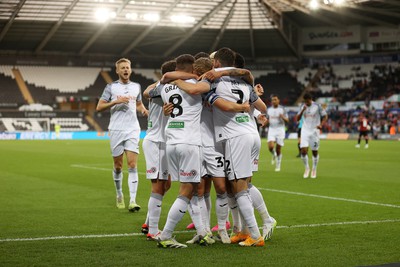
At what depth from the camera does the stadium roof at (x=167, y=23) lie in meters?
56.9

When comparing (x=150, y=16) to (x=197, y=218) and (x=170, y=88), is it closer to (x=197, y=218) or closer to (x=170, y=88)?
(x=170, y=88)

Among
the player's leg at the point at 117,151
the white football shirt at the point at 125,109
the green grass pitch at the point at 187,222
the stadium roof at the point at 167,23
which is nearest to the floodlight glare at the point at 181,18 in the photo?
the stadium roof at the point at 167,23

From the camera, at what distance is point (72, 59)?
70188 mm

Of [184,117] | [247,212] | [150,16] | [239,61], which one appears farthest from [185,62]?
[150,16]

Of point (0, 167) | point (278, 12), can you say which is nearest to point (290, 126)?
point (278, 12)

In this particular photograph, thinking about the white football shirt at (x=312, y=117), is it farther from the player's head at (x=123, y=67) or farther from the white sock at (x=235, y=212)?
the white sock at (x=235, y=212)

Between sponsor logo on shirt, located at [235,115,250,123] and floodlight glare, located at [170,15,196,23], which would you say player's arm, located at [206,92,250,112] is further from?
floodlight glare, located at [170,15,196,23]

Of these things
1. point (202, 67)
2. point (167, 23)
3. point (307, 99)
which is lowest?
point (202, 67)

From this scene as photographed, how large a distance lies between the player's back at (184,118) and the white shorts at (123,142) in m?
4.09

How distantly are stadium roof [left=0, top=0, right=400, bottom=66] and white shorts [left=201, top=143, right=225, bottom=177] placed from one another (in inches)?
1874

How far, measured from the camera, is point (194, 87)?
8.10 meters

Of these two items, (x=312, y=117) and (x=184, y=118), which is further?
(x=312, y=117)

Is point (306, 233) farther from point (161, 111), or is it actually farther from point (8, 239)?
point (8, 239)

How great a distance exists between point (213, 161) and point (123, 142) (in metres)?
4.31
